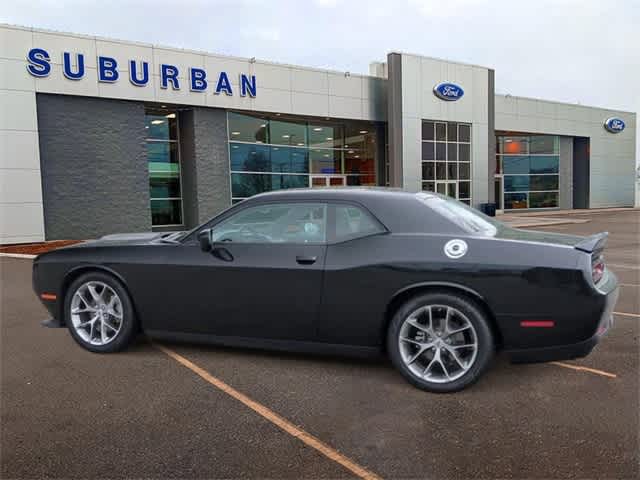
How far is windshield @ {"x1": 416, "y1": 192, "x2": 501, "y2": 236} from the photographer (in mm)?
3977

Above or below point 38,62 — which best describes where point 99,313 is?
below

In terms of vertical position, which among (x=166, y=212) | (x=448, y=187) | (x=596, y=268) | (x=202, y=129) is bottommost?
(x=596, y=268)

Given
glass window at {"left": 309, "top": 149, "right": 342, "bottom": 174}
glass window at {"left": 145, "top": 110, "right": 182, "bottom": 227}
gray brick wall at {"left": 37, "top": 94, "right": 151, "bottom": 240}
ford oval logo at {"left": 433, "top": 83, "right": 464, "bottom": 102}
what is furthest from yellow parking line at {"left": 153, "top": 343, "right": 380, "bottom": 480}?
ford oval logo at {"left": 433, "top": 83, "right": 464, "bottom": 102}

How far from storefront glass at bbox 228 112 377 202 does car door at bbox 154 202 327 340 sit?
18501mm

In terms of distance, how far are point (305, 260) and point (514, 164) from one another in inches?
1377

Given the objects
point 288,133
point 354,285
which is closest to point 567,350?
point 354,285

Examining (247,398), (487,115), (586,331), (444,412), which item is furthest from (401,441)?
(487,115)

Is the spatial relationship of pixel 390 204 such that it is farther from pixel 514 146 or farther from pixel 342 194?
pixel 514 146

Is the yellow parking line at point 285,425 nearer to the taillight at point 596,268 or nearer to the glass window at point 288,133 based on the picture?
the taillight at point 596,268

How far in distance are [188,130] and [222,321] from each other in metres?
18.3

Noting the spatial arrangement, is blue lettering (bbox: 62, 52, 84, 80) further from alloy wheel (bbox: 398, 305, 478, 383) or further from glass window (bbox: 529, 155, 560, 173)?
glass window (bbox: 529, 155, 560, 173)

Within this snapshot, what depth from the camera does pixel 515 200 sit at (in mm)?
36125

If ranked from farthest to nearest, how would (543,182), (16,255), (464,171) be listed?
(543,182) < (464,171) < (16,255)

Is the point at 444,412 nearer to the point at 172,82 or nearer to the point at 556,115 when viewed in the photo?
the point at 172,82
